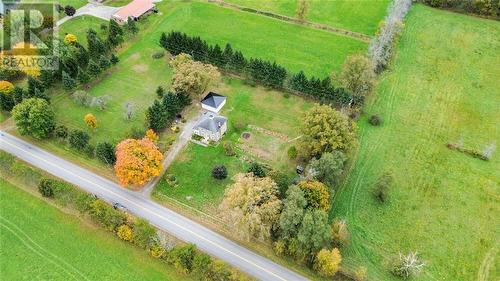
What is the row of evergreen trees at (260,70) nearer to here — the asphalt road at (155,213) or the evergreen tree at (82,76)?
the evergreen tree at (82,76)

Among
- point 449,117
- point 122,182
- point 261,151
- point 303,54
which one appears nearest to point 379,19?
point 303,54

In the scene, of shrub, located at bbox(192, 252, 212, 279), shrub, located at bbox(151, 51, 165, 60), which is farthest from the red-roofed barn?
shrub, located at bbox(192, 252, 212, 279)

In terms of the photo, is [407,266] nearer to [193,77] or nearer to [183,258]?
[183,258]

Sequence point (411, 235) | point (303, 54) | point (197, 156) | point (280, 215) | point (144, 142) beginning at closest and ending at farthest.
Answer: point (280, 215) < point (411, 235) < point (144, 142) < point (197, 156) < point (303, 54)

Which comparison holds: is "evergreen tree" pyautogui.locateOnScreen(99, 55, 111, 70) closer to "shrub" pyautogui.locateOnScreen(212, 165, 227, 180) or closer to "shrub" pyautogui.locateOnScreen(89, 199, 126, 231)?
"shrub" pyautogui.locateOnScreen(89, 199, 126, 231)

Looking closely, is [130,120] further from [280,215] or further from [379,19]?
[379,19]
